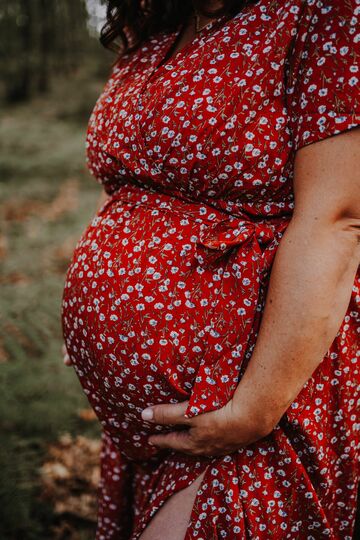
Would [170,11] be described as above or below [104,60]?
below

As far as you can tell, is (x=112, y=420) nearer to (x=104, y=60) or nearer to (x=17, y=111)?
Result: (x=17, y=111)

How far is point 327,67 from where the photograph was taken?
37.8 inches

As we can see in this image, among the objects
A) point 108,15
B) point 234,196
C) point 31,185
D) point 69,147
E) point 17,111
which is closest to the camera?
point 234,196

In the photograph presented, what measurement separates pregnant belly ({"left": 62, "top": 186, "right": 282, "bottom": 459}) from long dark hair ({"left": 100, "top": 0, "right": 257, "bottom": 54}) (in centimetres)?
56

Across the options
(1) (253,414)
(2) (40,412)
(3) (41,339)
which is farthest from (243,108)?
(2) (40,412)

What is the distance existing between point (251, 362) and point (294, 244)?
30 cm

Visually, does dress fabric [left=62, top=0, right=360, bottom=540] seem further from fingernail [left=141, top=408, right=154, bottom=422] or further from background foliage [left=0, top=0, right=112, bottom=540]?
background foliage [left=0, top=0, right=112, bottom=540]

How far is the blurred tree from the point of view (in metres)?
16.2

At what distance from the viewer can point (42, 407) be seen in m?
3.07

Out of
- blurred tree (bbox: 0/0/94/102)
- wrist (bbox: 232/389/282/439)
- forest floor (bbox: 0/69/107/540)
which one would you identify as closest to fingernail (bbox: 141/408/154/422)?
wrist (bbox: 232/389/282/439)

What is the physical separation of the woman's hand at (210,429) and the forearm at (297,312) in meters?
0.03

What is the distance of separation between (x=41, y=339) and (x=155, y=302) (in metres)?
2.05

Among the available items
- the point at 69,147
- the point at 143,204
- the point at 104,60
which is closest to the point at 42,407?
the point at 143,204

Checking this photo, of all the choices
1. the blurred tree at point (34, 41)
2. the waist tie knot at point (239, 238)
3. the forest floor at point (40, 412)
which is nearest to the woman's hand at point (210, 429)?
the waist tie knot at point (239, 238)
